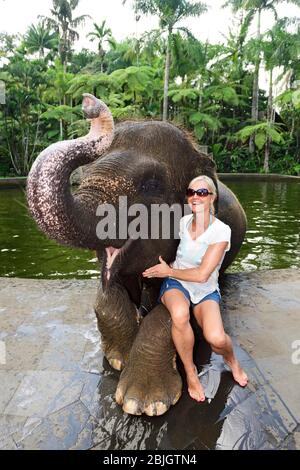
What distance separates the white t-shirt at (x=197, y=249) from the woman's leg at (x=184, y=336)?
10 centimetres

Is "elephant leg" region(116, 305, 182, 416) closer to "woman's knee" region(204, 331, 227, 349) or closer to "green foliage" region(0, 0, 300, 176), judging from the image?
"woman's knee" region(204, 331, 227, 349)

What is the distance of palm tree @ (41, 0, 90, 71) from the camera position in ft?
105

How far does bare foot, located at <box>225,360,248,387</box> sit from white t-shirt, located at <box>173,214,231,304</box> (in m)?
0.45

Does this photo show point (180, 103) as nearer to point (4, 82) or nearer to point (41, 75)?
point (41, 75)

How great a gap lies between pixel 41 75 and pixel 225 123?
13.1 m

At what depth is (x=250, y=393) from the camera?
95.3 inches

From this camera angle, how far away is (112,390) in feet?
8.14

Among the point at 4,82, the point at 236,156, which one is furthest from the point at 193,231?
the point at 236,156

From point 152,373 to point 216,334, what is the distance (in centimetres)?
44
